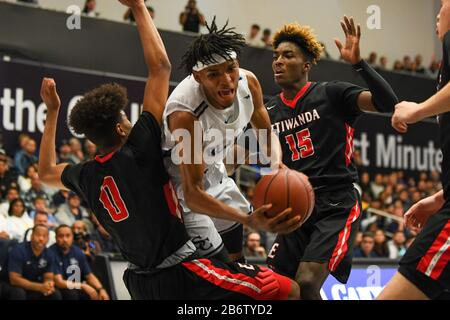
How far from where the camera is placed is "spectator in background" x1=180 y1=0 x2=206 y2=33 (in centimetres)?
1373

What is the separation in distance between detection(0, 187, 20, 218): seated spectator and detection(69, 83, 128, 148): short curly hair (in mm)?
5497

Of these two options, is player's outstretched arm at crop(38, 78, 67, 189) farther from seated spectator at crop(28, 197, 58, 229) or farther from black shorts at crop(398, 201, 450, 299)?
seated spectator at crop(28, 197, 58, 229)

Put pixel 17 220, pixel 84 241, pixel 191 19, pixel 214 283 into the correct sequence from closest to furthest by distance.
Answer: pixel 214 283 → pixel 17 220 → pixel 84 241 → pixel 191 19

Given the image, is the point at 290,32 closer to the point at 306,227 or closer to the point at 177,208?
the point at 306,227

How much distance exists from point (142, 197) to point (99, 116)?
19.3 inches

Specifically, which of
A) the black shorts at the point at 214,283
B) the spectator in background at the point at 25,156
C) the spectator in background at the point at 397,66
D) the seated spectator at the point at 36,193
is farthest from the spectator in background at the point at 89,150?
the spectator in background at the point at 397,66

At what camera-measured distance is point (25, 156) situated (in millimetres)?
10289

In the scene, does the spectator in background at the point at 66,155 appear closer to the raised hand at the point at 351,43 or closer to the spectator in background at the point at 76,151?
the spectator in background at the point at 76,151

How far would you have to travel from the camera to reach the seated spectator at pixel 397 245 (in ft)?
39.9

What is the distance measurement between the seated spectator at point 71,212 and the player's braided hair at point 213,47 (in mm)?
6347

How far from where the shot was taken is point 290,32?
5309mm

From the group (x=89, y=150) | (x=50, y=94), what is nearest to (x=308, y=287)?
(x=50, y=94)

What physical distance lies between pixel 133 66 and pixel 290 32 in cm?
754

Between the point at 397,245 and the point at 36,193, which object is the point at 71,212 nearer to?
the point at 36,193
